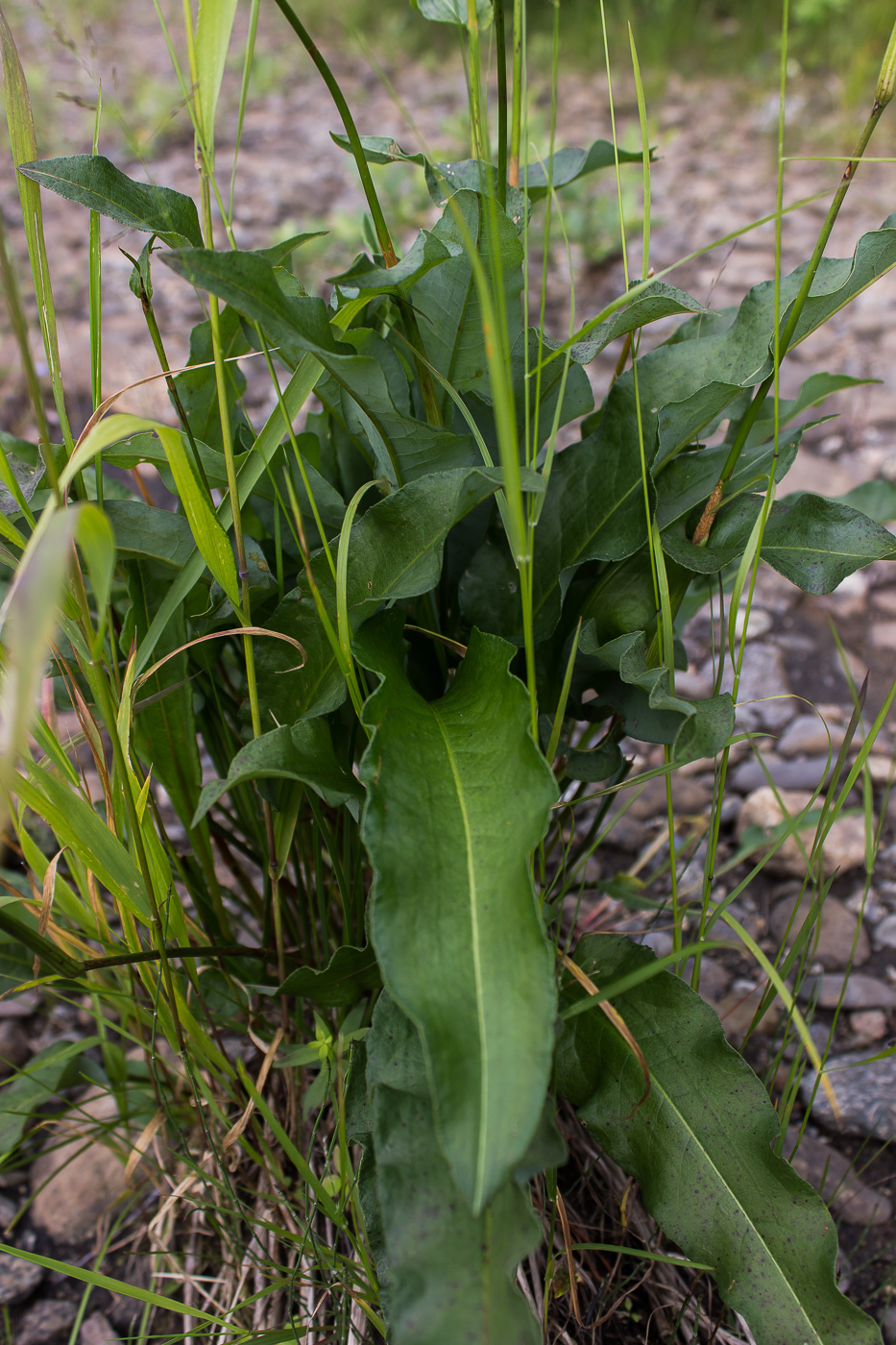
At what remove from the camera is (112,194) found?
0.63m

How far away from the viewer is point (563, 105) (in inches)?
135

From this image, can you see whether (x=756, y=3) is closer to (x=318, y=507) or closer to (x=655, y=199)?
(x=655, y=199)

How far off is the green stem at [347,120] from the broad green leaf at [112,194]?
0.12 m

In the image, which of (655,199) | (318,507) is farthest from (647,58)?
(318,507)

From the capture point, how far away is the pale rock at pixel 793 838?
117cm

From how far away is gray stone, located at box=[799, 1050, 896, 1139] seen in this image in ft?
3.00

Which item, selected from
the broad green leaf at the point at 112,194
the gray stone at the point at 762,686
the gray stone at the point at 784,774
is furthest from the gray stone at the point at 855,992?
the broad green leaf at the point at 112,194

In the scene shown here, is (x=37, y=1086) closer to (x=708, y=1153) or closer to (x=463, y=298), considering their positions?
(x=708, y=1153)

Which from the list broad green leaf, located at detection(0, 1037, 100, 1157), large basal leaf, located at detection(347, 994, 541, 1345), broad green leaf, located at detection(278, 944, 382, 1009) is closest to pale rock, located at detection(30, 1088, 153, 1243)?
broad green leaf, located at detection(0, 1037, 100, 1157)

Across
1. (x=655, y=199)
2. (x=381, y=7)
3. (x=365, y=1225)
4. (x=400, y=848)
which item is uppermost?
(x=381, y=7)

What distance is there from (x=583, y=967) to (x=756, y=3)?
4.16m

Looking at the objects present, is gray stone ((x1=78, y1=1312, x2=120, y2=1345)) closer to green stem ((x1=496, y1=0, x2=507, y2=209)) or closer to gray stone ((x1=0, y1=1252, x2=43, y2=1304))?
gray stone ((x1=0, y1=1252, x2=43, y2=1304))

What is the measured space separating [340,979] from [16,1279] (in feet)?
1.61

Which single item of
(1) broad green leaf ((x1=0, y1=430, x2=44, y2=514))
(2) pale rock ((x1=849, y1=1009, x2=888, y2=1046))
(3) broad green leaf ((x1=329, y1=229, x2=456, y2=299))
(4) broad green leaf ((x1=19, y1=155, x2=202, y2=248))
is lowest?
(2) pale rock ((x1=849, y1=1009, x2=888, y2=1046))
